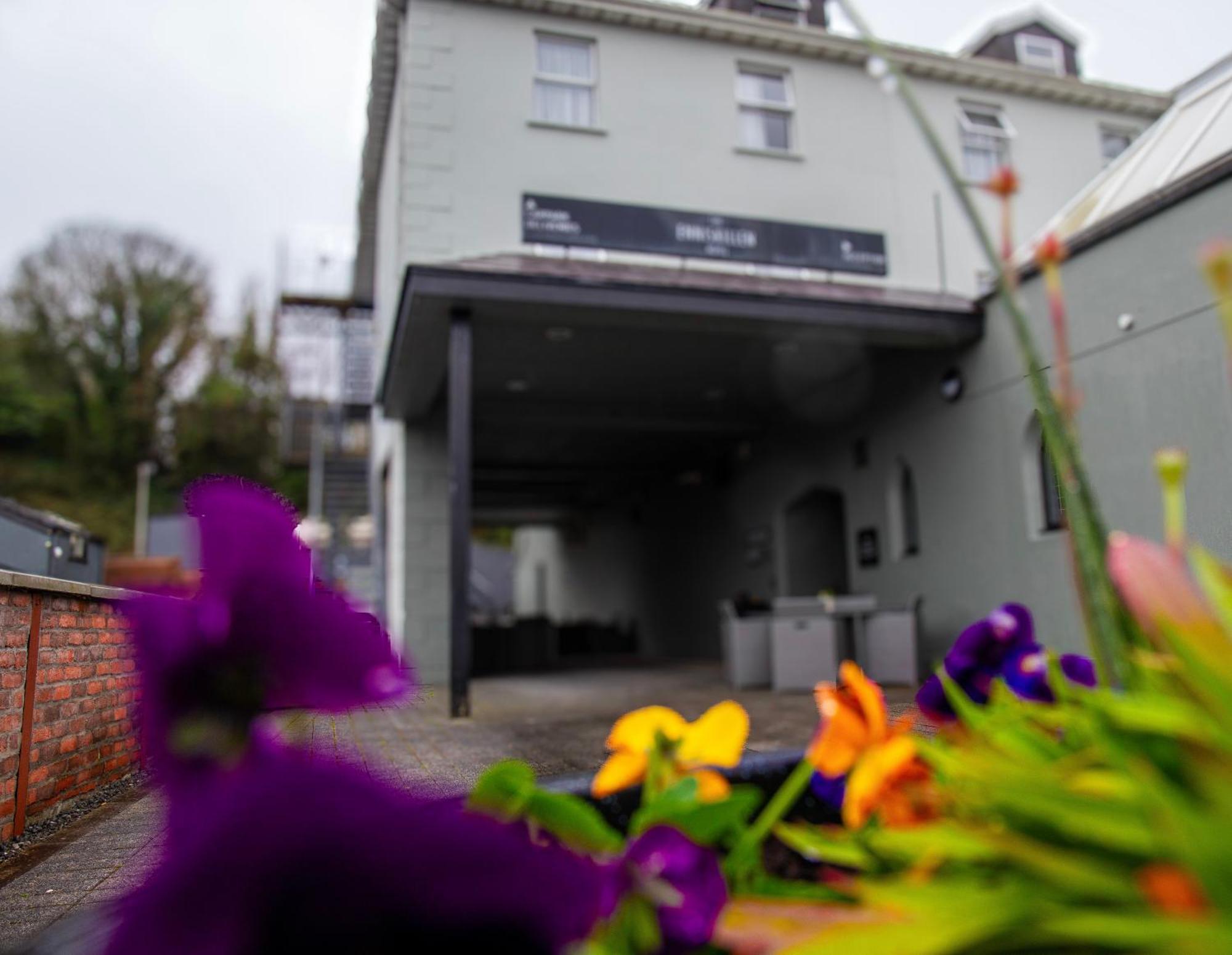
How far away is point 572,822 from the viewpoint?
0.64 meters

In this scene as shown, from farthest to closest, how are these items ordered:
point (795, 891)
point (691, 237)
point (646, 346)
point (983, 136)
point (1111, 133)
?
point (1111, 133)
point (983, 136)
point (646, 346)
point (691, 237)
point (795, 891)

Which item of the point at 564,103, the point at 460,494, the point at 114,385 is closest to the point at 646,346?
the point at 564,103

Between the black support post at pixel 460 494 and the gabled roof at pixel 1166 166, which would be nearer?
the gabled roof at pixel 1166 166

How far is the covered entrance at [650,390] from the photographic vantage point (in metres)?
6.77

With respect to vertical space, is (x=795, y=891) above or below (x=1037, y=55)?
below

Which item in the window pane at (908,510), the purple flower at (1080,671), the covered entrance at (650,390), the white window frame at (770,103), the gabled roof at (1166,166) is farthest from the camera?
the white window frame at (770,103)

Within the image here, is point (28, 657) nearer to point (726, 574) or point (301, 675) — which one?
point (301, 675)

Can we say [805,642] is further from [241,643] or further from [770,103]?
[241,643]

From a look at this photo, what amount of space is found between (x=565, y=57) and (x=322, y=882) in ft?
29.4

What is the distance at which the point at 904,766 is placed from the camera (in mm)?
708

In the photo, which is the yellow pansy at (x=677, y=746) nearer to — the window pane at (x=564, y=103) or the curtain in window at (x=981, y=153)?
the window pane at (x=564, y=103)

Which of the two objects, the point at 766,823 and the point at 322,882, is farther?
the point at 766,823

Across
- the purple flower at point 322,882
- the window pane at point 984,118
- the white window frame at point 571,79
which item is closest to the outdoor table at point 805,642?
the white window frame at point 571,79

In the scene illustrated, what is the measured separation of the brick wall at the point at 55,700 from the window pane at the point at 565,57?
25.7 feet
